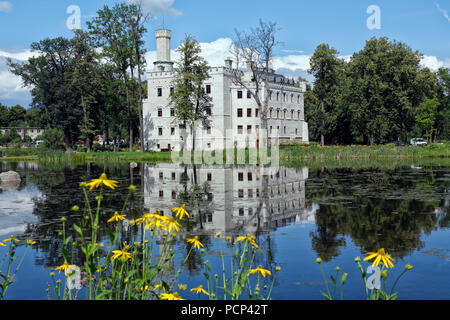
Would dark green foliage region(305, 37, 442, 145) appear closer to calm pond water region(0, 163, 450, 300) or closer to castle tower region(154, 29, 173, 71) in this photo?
castle tower region(154, 29, 173, 71)

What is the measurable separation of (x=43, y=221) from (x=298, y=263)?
7558mm

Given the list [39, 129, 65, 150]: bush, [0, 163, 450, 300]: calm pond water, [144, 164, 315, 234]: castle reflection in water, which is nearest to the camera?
[0, 163, 450, 300]: calm pond water

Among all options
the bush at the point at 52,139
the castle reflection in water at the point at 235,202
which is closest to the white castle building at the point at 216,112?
the bush at the point at 52,139

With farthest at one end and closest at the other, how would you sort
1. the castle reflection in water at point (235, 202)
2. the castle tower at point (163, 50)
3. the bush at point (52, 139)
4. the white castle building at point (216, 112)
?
the castle tower at point (163, 50), the white castle building at point (216, 112), the bush at point (52, 139), the castle reflection in water at point (235, 202)

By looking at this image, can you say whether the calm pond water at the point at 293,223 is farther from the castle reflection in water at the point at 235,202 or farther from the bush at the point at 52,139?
the bush at the point at 52,139

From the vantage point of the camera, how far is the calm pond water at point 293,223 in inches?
285

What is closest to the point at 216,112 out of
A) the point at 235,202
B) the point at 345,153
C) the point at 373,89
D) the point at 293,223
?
the point at 373,89

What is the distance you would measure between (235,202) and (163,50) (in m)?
51.2

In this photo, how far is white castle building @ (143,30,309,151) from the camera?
2400 inches

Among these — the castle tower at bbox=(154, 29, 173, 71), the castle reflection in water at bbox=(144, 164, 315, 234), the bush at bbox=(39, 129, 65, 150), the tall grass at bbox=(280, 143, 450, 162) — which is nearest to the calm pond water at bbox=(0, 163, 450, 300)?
the castle reflection in water at bbox=(144, 164, 315, 234)

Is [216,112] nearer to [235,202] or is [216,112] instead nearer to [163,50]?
[163,50]

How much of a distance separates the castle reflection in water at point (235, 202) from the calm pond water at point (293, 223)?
0.12ft

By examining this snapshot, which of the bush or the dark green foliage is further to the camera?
the dark green foliage

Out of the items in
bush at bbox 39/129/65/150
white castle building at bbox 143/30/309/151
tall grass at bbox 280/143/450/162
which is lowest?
tall grass at bbox 280/143/450/162
